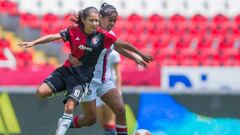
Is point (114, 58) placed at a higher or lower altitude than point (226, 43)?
higher

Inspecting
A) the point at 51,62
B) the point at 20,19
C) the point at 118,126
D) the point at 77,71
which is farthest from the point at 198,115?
the point at 20,19

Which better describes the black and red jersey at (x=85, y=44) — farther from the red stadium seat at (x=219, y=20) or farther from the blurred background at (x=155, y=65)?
the red stadium seat at (x=219, y=20)

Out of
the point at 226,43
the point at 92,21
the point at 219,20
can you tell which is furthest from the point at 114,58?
the point at 219,20

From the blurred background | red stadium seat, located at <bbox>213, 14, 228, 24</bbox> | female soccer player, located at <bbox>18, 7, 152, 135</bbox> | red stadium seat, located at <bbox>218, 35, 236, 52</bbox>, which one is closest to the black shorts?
female soccer player, located at <bbox>18, 7, 152, 135</bbox>

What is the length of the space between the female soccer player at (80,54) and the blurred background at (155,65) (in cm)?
136

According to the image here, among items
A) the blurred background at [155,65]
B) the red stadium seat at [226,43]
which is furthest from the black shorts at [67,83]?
the red stadium seat at [226,43]

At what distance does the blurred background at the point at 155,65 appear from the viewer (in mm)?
9898

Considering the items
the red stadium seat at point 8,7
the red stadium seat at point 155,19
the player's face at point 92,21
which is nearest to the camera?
the player's face at point 92,21

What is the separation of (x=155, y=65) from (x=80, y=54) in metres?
10.2

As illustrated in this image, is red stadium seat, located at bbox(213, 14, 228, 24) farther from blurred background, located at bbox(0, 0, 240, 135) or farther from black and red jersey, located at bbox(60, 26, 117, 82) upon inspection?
black and red jersey, located at bbox(60, 26, 117, 82)

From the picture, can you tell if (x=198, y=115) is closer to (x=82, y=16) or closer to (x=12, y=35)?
(x=82, y=16)

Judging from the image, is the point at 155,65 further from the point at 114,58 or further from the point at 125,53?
the point at 125,53

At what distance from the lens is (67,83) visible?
866 cm

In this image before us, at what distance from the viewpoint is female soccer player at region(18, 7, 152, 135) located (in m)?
8.40
